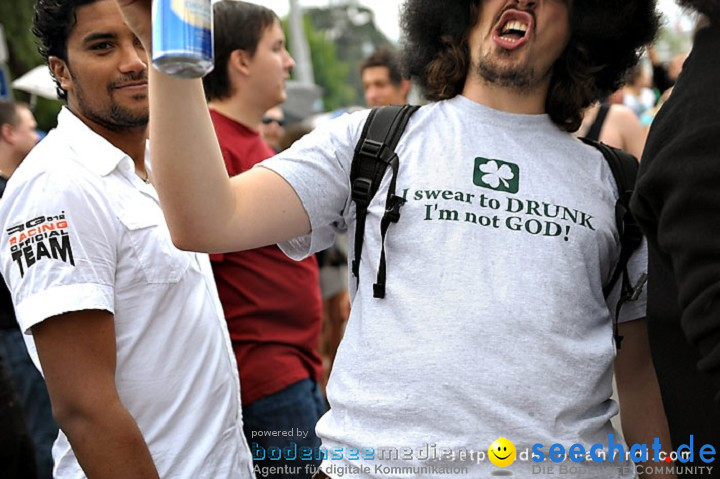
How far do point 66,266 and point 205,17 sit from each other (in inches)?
39.8

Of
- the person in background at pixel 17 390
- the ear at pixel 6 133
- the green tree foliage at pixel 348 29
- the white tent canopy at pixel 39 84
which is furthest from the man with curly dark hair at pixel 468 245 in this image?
the green tree foliage at pixel 348 29

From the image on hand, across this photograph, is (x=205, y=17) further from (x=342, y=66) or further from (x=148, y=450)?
(x=342, y=66)

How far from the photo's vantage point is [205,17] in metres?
1.79

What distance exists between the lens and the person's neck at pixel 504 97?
2514mm

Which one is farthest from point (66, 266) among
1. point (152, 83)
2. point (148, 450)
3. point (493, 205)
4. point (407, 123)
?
point (493, 205)

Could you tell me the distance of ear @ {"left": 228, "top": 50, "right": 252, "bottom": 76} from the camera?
14.9ft

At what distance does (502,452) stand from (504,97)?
0.90 metres

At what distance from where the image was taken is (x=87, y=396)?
249cm

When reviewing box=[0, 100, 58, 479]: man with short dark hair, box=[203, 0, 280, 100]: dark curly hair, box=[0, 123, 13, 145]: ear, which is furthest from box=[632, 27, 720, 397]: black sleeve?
box=[0, 123, 13, 145]: ear

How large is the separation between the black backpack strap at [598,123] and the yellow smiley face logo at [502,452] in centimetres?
341

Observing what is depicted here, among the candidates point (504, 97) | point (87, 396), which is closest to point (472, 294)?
point (504, 97)

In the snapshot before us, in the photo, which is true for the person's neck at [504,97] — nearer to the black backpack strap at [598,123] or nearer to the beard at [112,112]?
the beard at [112,112]

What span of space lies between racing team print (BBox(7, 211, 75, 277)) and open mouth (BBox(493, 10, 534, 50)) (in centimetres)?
123

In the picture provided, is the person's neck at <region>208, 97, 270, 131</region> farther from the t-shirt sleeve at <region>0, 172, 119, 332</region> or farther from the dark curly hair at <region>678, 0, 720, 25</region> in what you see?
the dark curly hair at <region>678, 0, 720, 25</region>
